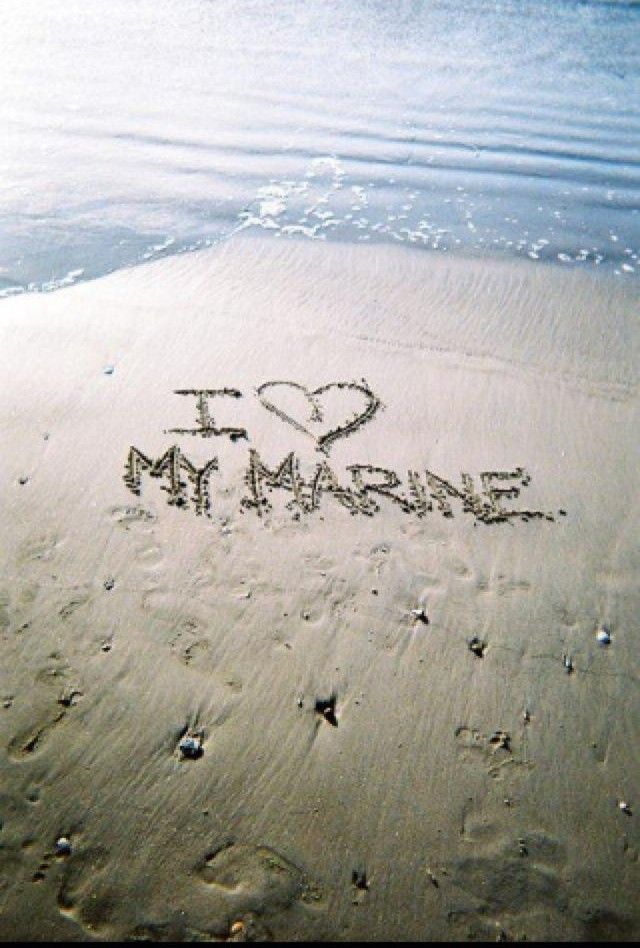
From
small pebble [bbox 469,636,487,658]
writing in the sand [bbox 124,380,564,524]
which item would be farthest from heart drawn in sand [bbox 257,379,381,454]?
small pebble [bbox 469,636,487,658]

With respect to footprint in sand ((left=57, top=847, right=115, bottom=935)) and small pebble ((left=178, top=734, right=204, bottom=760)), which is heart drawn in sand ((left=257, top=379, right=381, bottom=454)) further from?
footprint in sand ((left=57, top=847, right=115, bottom=935))

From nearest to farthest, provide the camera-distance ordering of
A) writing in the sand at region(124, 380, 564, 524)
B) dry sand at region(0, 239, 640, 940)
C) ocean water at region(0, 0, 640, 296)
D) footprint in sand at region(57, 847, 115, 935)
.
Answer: footprint in sand at region(57, 847, 115, 935), dry sand at region(0, 239, 640, 940), writing in the sand at region(124, 380, 564, 524), ocean water at region(0, 0, 640, 296)

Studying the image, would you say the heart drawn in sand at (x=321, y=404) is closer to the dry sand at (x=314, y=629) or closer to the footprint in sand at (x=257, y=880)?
the dry sand at (x=314, y=629)

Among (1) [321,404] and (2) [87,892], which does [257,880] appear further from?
(1) [321,404]

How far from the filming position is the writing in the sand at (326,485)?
3668 millimetres

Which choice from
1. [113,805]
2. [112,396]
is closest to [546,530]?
[113,805]

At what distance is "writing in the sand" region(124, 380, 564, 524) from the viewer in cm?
367

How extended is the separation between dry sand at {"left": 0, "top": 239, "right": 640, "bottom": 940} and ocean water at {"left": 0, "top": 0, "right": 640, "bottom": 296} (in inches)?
71.0

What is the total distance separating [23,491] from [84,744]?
1.68m

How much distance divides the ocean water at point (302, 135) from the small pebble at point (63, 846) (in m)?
4.58

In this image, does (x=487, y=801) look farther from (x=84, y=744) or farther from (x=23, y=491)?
(x=23, y=491)

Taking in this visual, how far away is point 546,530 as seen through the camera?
3682 mm

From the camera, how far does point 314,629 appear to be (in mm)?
3102

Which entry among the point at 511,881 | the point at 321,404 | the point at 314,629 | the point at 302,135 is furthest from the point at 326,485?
the point at 302,135
